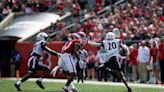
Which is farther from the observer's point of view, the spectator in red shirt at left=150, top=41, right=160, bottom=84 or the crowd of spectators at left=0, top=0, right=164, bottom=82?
the crowd of spectators at left=0, top=0, right=164, bottom=82

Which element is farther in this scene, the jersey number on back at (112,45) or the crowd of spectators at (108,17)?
the crowd of spectators at (108,17)

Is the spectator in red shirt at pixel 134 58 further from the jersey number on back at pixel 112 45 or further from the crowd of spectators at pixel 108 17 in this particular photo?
the jersey number on back at pixel 112 45

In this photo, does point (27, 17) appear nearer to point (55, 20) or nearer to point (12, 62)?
point (55, 20)

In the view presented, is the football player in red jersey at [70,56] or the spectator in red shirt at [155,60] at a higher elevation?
the football player in red jersey at [70,56]

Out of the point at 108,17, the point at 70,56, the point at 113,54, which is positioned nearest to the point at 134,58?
the point at 108,17

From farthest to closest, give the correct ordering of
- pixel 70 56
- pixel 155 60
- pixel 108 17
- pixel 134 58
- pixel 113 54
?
pixel 108 17, pixel 134 58, pixel 155 60, pixel 113 54, pixel 70 56

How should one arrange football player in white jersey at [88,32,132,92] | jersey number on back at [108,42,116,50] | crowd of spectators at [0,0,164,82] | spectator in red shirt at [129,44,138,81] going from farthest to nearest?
crowd of spectators at [0,0,164,82] → spectator in red shirt at [129,44,138,81] → jersey number on back at [108,42,116,50] → football player in white jersey at [88,32,132,92]

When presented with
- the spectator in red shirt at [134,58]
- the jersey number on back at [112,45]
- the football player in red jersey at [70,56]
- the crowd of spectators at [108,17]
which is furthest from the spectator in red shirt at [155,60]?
the football player in red jersey at [70,56]

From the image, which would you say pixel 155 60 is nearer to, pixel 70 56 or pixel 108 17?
pixel 108 17

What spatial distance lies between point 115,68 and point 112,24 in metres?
10.4

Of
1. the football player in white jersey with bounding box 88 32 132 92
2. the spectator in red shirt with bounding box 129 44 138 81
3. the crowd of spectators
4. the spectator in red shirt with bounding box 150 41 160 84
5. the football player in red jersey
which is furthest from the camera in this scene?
the crowd of spectators

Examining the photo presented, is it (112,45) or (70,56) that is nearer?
(70,56)

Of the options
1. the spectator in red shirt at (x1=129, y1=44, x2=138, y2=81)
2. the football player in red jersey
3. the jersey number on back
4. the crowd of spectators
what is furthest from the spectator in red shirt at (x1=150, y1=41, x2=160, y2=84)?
the football player in red jersey

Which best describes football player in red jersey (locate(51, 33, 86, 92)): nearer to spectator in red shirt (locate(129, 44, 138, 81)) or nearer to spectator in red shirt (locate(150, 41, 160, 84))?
spectator in red shirt (locate(150, 41, 160, 84))
